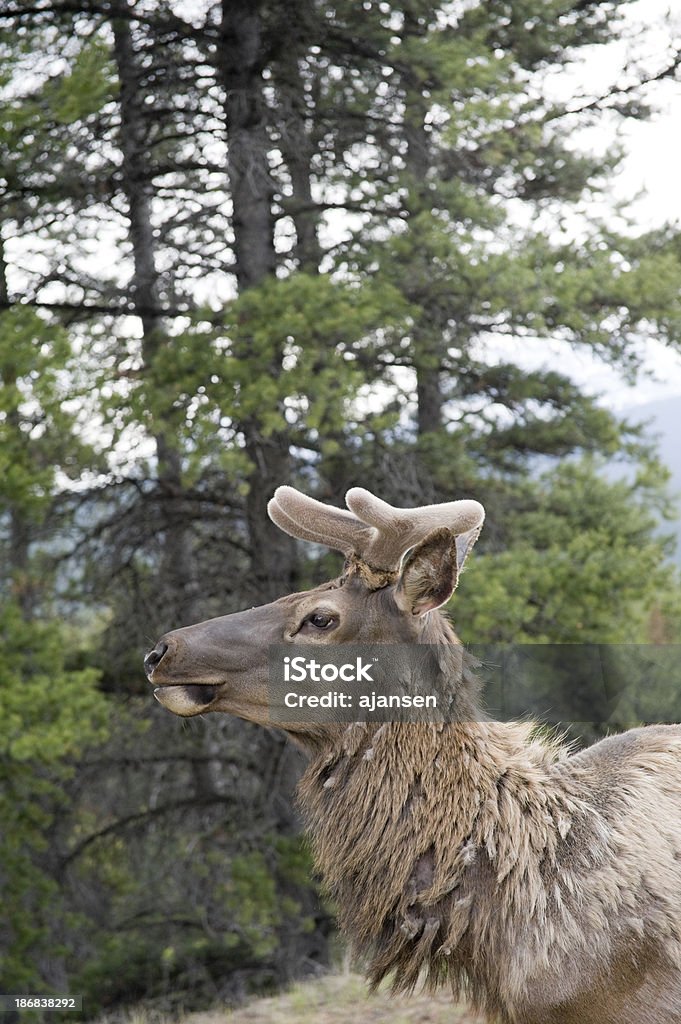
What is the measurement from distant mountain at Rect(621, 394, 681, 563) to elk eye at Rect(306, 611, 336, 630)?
28.7 ft

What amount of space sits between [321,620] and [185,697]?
535mm

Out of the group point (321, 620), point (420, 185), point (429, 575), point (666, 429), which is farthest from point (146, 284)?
point (429, 575)


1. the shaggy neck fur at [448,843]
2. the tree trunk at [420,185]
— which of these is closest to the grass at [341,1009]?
the shaggy neck fur at [448,843]

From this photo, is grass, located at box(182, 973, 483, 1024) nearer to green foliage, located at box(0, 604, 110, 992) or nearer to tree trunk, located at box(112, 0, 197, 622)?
green foliage, located at box(0, 604, 110, 992)

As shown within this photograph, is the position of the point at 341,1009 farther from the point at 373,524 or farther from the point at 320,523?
the point at 373,524

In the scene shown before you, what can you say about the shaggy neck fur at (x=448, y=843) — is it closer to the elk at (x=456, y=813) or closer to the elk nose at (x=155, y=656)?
the elk at (x=456, y=813)

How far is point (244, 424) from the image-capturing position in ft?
33.2

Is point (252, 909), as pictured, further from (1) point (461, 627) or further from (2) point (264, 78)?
(2) point (264, 78)

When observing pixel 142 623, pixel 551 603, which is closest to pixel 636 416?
pixel 551 603

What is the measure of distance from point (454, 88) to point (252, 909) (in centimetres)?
791

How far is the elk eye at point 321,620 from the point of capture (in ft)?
12.5

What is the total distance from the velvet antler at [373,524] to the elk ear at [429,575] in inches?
3.1

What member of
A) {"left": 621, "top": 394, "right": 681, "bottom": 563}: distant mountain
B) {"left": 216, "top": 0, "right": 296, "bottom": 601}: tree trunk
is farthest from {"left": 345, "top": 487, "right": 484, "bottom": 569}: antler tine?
{"left": 621, "top": 394, "right": 681, "bottom": 563}: distant mountain

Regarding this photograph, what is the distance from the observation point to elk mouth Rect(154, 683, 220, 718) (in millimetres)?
3678
